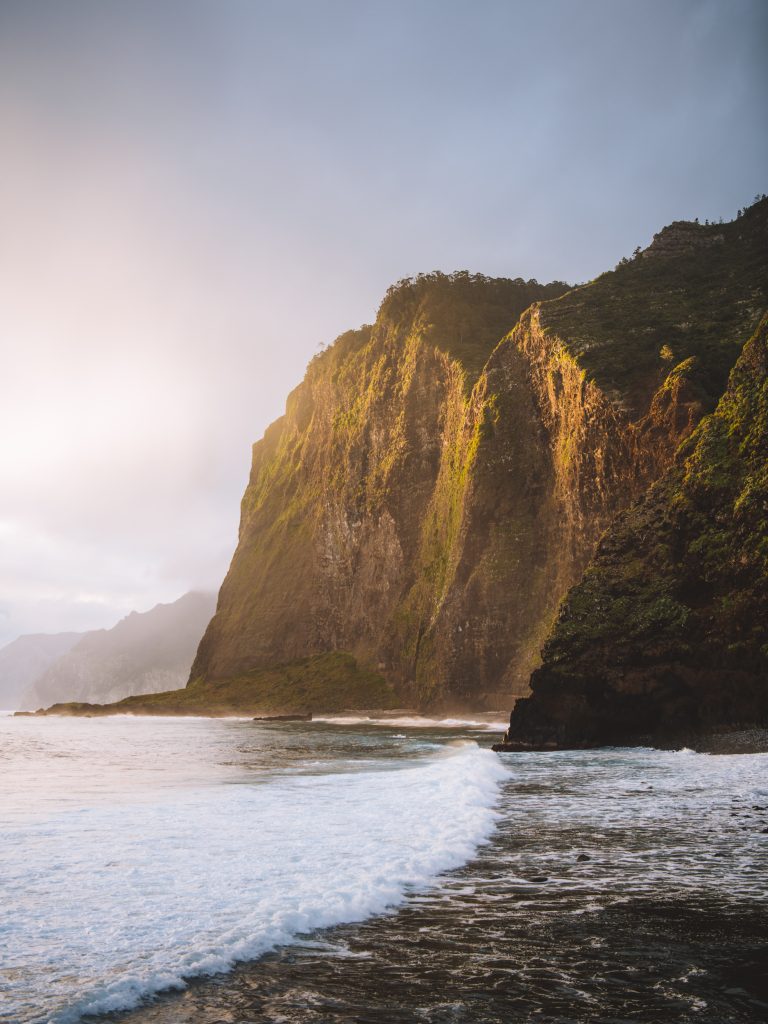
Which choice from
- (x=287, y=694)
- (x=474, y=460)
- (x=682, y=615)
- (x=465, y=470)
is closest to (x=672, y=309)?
(x=474, y=460)

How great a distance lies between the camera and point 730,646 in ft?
81.5

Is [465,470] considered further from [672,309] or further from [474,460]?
[672,309]

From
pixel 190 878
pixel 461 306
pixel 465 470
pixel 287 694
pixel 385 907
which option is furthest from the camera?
pixel 461 306

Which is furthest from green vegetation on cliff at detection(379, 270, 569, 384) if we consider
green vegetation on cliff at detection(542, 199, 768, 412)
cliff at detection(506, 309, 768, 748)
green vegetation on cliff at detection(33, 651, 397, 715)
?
cliff at detection(506, 309, 768, 748)

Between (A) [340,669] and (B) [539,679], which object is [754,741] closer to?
(B) [539,679]

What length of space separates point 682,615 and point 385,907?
23714mm

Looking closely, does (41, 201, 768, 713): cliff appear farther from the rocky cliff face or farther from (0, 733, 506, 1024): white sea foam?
(0, 733, 506, 1024): white sea foam

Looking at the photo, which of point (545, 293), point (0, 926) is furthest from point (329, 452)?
point (0, 926)

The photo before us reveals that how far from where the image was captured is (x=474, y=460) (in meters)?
60.8

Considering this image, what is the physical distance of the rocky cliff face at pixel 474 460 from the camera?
48.1 metres

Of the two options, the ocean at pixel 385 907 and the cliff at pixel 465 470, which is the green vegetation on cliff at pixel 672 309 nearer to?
the cliff at pixel 465 470

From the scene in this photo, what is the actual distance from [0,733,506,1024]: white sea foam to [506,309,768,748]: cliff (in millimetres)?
15322

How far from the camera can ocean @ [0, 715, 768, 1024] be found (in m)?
4.28

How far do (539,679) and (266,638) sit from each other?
215ft
